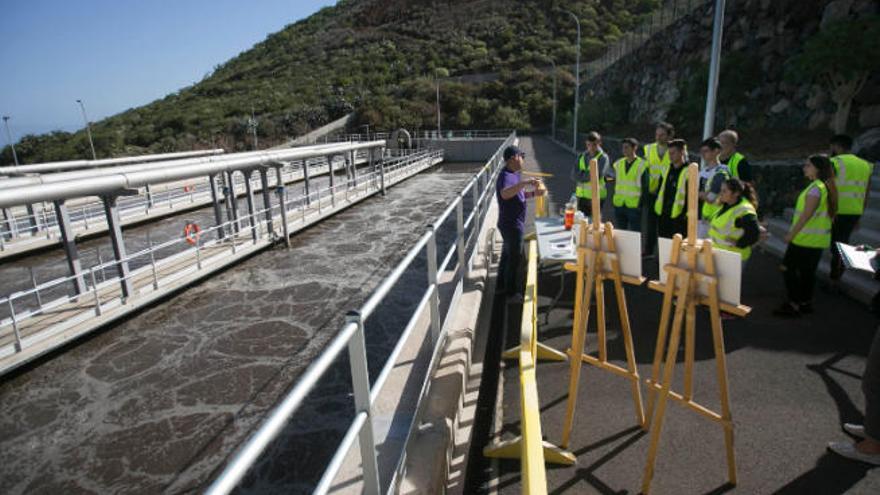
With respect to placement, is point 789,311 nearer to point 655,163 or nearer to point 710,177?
point 710,177

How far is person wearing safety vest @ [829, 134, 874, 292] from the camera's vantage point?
17.9 ft

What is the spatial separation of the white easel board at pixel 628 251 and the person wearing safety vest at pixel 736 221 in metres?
1.85

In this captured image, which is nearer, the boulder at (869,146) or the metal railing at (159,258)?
the metal railing at (159,258)

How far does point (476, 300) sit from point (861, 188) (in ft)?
15.1

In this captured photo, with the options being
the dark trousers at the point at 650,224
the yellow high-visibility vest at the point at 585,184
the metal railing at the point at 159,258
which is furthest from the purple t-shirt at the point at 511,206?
the metal railing at the point at 159,258

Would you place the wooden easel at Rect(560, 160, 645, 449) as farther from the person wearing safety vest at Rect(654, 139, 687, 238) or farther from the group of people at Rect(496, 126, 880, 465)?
the person wearing safety vest at Rect(654, 139, 687, 238)

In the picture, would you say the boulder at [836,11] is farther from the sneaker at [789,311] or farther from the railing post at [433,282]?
the railing post at [433,282]

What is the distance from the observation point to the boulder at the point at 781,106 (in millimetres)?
18344

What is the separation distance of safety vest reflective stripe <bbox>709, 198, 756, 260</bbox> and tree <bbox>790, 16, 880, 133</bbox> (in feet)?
44.6

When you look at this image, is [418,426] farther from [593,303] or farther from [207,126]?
[207,126]

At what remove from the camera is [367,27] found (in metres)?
119

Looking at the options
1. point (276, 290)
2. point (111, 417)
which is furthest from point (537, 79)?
point (111, 417)

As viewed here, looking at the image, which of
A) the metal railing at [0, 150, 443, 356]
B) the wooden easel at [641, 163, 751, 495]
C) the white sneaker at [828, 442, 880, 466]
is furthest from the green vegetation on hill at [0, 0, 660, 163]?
the wooden easel at [641, 163, 751, 495]

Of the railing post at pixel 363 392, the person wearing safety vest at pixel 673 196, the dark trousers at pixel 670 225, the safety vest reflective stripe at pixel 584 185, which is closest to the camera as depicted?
the railing post at pixel 363 392
